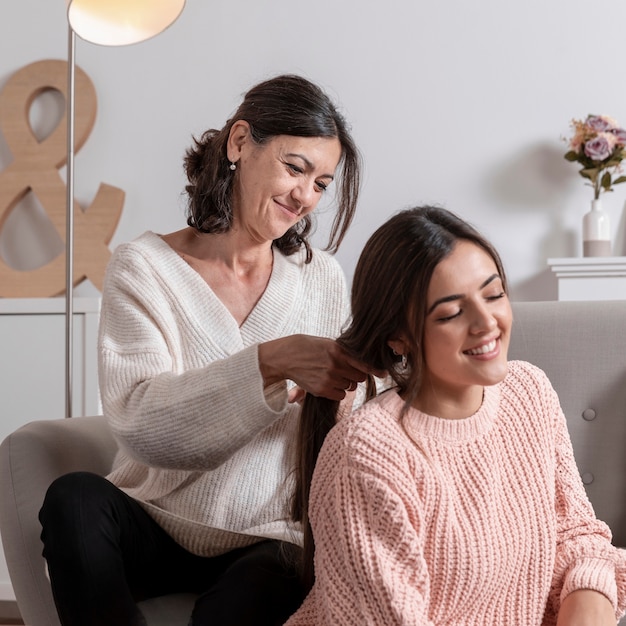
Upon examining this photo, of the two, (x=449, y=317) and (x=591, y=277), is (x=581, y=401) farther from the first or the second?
(x=591, y=277)

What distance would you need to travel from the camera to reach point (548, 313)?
73.9 inches

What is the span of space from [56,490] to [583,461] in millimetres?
997

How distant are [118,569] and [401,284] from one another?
0.58 metres

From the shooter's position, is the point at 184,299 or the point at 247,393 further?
the point at 184,299

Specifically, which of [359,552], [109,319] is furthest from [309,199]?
[359,552]

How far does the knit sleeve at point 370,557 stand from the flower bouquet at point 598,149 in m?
1.74

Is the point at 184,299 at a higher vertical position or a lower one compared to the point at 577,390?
higher

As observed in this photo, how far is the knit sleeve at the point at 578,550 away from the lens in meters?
1.19

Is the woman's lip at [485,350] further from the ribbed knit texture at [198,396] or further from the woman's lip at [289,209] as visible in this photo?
the woman's lip at [289,209]

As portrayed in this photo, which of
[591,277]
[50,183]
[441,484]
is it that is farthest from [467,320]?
[50,183]

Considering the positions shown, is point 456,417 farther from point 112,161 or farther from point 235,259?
point 112,161

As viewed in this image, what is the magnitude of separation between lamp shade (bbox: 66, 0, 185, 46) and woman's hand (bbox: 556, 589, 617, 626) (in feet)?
4.93

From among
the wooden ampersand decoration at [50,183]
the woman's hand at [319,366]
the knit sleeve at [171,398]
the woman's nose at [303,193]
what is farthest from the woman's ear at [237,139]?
the wooden ampersand decoration at [50,183]

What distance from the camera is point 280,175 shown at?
1620 millimetres
